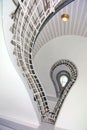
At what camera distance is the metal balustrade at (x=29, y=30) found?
1.41m

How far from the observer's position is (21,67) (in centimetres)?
187

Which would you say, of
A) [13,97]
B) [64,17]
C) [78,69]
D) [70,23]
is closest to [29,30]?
[13,97]

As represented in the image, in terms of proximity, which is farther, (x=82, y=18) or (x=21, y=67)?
(x=82, y=18)

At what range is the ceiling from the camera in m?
2.65

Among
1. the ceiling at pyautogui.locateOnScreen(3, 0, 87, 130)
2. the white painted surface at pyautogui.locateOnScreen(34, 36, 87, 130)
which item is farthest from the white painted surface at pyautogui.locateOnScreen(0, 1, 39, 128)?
the white painted surface at pyautogui.locateOnScreen(34, 36, 87, 130)

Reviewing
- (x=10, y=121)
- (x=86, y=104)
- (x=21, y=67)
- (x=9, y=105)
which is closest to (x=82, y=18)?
(x=86, y=104)

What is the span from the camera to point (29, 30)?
173 centimetres

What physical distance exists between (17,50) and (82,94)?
1691mm

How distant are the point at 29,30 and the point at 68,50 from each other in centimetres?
255

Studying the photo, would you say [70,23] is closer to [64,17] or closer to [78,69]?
[64,17]

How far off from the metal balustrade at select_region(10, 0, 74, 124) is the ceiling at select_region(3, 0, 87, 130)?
7cm

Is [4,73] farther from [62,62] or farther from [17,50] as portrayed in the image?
[62,62]

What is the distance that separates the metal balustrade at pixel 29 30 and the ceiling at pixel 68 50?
7 cm

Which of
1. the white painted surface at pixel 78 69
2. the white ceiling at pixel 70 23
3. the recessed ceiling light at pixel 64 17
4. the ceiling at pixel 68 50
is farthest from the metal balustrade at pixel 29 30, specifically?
the recessed ceiling light at pixel 64 17
